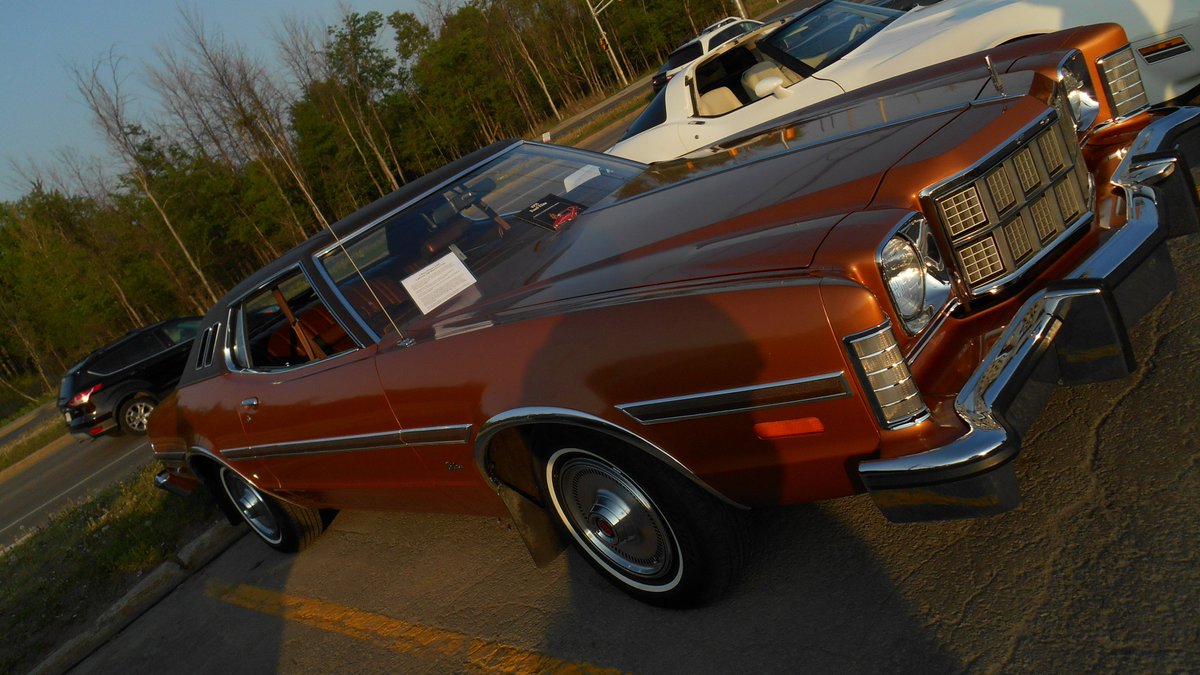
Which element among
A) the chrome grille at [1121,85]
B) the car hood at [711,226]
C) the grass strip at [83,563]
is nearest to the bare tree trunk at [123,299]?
the grass strip at [83,563]

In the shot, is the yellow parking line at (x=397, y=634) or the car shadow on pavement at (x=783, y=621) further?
the yellow parking line at (x=397, y=634)

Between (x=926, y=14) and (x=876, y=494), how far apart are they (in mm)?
5470

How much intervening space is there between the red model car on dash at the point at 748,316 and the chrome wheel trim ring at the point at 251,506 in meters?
0.92

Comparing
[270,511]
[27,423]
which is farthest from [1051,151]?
[27,423]

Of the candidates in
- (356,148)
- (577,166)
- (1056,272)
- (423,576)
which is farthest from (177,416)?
→ (356,148)

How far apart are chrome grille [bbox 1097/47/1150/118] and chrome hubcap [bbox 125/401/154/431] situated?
14283 millimetres

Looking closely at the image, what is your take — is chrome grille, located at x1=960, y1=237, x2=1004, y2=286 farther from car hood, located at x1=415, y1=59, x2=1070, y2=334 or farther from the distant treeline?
the distant treeline

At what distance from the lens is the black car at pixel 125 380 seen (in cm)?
1385

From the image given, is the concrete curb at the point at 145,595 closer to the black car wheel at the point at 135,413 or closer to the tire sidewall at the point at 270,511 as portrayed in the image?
the tire sidewall at the point at 270,511

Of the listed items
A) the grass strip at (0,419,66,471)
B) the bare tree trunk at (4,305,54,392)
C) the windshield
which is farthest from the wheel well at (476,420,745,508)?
the bare tree trunk at (4,305,54,392)

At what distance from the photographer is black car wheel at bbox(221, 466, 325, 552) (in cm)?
489

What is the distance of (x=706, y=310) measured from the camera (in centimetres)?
247

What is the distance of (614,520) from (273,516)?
9.05 ft

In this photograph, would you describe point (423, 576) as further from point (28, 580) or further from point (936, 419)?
point (28, 580)
